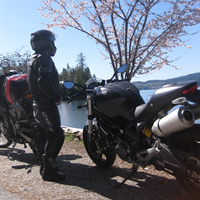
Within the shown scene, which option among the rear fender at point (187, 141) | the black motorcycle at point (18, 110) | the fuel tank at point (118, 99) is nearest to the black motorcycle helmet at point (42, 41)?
the fuel tank at point (118, 99)

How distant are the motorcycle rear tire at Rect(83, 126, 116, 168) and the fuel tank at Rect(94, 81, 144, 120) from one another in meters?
0.76

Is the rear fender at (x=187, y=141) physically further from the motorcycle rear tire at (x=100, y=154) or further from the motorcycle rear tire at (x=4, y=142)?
the motorcycle rear tire at (x=4, y=142)

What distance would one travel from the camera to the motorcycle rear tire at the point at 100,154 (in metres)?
3.41

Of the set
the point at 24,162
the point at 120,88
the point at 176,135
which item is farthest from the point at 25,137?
the point at 176,135

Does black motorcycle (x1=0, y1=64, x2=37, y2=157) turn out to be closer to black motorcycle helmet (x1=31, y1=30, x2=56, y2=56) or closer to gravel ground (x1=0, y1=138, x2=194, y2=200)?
gravel ground (x1=0, y1=138, x2=194, y2=200)

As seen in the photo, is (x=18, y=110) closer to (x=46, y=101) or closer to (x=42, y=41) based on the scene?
(x=46, y=101)

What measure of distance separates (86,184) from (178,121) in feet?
5.71

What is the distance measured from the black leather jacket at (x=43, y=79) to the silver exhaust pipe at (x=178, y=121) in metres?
1.61

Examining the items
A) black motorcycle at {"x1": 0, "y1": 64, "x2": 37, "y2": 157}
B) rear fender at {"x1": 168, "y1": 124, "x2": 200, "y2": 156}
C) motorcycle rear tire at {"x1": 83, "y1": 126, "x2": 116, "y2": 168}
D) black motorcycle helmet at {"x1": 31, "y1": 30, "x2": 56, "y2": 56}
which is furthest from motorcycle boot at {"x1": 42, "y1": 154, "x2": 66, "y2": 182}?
rear fender at {"x1": 168, "y1": 124, "x2": 200, "y2": 156}

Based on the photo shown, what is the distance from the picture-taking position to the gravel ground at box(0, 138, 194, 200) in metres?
2.63

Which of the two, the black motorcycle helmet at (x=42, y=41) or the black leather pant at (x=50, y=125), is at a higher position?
the black motorcycle helmet at (x=42, y=41)

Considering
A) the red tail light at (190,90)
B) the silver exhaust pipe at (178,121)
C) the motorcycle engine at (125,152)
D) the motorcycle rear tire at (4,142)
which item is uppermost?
the red tail light at (190,90)

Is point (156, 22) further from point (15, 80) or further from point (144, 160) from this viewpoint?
point (144, 160)

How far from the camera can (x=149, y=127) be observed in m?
2.44
